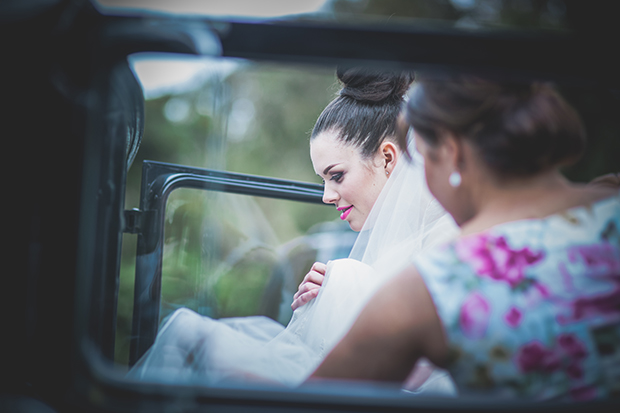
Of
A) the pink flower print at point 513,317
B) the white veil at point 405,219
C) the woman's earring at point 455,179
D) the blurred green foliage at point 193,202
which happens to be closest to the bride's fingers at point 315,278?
the white veil at point 405,219

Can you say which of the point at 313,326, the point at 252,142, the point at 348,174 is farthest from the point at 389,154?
the point at 252,142

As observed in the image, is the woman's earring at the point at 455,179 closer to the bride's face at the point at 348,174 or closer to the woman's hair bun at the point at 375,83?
the bride's face at the point at 348,174

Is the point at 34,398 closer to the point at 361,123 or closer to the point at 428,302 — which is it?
the point at 428,302

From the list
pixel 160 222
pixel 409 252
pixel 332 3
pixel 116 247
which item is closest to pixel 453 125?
pixel 409 252

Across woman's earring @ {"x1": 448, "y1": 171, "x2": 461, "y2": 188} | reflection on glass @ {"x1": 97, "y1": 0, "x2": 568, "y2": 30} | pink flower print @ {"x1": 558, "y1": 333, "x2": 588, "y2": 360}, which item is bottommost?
pink flower print @ {"x1": 558, "y1": 333, "x2": 588, "y2": 360}

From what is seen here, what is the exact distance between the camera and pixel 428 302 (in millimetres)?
877

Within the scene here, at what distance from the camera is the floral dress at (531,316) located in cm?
86

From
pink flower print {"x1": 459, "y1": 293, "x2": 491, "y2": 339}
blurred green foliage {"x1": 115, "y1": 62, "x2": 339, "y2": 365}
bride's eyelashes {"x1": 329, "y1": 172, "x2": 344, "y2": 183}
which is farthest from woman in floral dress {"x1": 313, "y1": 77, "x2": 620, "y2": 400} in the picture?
bride's eyelashes {"x1": 329, "y1": 172, "x2": 344, "y2": 183}

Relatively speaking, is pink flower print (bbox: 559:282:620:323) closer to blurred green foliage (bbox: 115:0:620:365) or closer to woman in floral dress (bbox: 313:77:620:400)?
woman in floral dress (bbox: 313:77:620:400)

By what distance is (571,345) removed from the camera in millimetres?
869

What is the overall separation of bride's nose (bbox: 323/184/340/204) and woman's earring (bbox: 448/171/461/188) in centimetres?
101

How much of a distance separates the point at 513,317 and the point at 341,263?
0.79 metres

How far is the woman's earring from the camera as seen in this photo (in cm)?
104

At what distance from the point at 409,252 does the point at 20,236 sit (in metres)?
1.14
